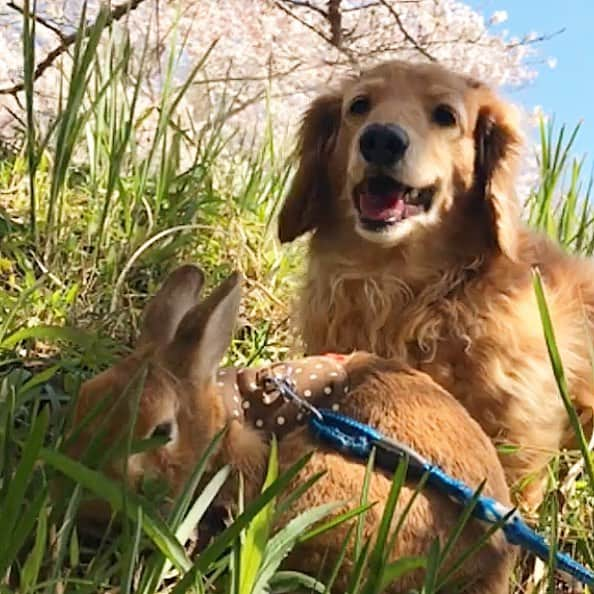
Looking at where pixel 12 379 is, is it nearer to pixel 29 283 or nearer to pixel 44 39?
pixel 29 283

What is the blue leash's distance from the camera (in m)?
1.74

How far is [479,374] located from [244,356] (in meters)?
0.83

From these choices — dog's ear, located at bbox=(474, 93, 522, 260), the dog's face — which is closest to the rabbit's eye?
the dog's face

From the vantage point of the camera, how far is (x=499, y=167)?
9.46 ft

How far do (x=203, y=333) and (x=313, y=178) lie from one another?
139cm

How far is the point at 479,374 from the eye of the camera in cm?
265

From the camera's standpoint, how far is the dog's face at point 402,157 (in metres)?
2.63

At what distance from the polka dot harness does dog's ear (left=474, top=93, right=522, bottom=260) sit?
0.99 m

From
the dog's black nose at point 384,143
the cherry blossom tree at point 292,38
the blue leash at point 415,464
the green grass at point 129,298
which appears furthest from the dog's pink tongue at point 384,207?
the cherry blossom tree at point 292,38

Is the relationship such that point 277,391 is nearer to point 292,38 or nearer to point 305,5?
point 305,5

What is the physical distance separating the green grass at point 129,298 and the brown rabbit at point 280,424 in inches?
2.3

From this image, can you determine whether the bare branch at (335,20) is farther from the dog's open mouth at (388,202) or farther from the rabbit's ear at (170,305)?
the rabbit's ear at (170,305)

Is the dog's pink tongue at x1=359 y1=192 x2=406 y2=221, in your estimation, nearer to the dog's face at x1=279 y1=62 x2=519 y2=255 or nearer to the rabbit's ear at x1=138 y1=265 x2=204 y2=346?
the dog's face at x1=279 y1=62 x2=519 y2=255

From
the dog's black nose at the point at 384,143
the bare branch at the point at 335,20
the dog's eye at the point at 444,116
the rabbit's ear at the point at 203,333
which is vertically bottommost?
the rabbit's ear at the point at 203,333
